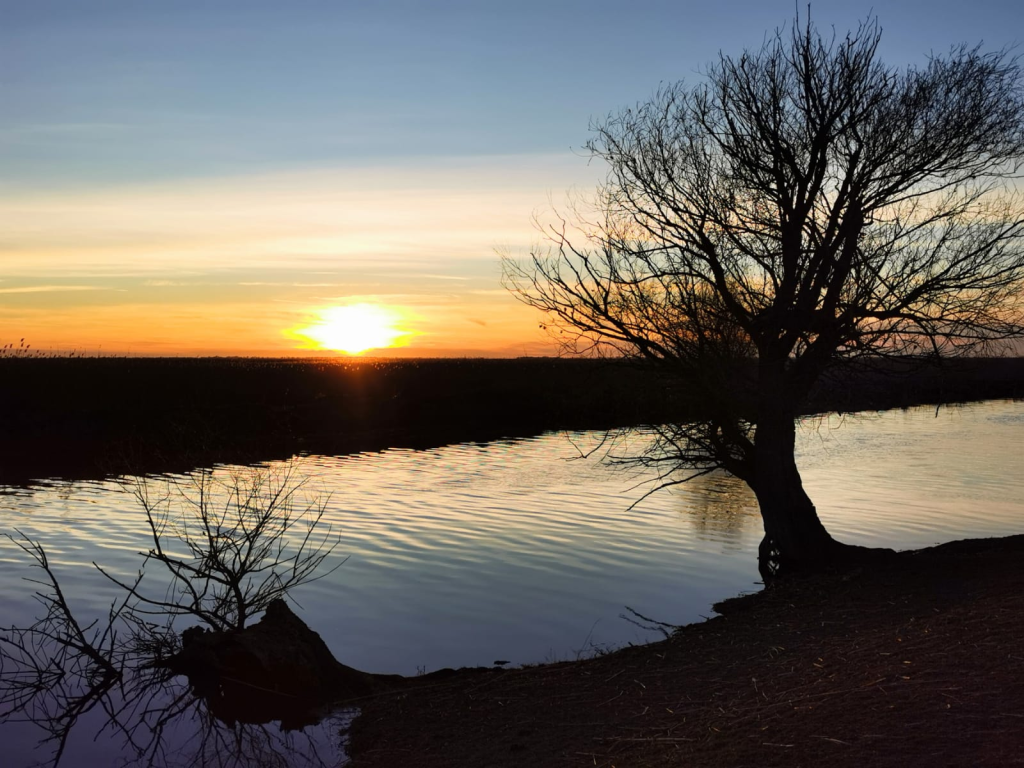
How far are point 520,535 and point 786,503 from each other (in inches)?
239

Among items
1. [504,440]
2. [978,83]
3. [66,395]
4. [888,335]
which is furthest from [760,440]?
[66,395]

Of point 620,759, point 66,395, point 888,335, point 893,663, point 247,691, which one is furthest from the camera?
point 66,395

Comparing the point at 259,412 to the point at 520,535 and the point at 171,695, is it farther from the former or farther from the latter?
the point at 171,695

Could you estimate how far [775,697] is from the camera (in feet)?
23.0

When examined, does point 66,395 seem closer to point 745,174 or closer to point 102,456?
point 102,456

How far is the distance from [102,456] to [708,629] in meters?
25.6

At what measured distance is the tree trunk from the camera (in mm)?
14031

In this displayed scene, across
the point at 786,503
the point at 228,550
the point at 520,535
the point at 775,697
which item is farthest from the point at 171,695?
the point at 786,503

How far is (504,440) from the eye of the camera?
1468 inches

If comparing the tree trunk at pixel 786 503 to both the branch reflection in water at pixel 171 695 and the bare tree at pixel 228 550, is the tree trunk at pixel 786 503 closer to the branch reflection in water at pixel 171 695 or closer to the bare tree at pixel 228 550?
the bare tree at pixel 228 550

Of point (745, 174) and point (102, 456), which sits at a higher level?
point (745, 174)

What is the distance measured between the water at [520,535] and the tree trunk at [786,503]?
1.06m

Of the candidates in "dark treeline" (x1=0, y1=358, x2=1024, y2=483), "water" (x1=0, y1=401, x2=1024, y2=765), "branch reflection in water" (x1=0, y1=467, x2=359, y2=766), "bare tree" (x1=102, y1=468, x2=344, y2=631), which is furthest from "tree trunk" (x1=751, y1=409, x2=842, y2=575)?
"branch reflection in water" (x1=0, y1=467, x2=359, y2=766)

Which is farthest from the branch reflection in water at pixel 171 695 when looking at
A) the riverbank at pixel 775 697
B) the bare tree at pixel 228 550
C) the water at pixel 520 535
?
the water at pixel 520 535
